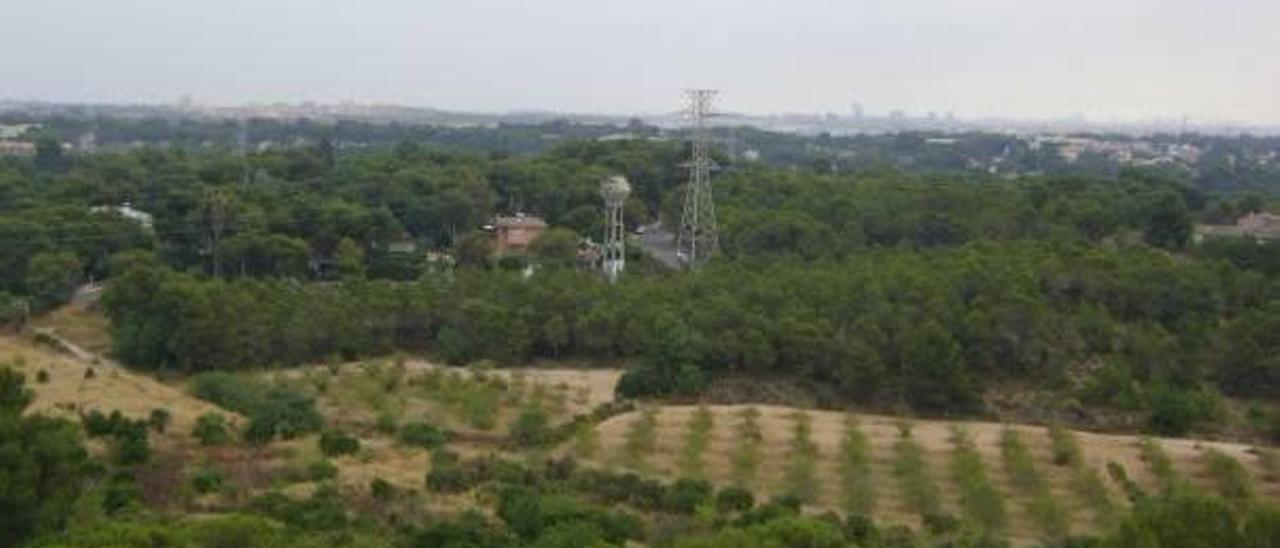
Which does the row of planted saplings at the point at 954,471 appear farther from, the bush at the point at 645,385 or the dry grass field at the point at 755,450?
the bush at the point at 645,385

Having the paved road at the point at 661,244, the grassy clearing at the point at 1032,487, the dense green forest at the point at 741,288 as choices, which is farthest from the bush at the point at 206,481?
the paved road at the point at 661,244

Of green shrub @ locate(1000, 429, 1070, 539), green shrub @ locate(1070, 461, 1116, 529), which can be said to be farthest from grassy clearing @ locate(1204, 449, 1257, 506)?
green shrub @ locate(1000, 429, 1070, 539)

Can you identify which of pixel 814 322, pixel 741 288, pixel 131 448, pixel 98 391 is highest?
pixel 741 288

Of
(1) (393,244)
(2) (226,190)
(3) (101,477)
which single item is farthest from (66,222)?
(3) (101,477)

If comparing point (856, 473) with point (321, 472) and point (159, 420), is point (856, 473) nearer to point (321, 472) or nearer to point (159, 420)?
point (321, 472)

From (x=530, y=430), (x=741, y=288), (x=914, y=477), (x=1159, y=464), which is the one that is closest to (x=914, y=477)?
(x=914, y=477)

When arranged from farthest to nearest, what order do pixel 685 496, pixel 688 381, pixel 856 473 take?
1. pixel 688 381
2. pixel 856 473
3. pixel 685 496
